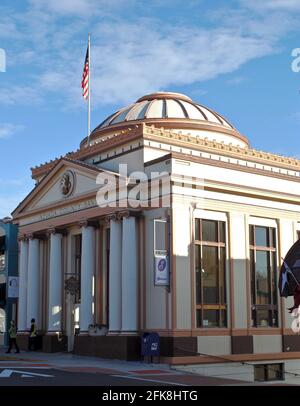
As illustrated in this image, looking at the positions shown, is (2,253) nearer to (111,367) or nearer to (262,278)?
(262,278)

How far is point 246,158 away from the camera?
1344 inches

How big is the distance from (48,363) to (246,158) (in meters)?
14.6

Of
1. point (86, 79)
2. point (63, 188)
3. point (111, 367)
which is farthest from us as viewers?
point (86, 79)

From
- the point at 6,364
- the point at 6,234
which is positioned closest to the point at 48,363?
the point at 6,364

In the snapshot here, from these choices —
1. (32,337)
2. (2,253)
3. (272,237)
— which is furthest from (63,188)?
(2,253)

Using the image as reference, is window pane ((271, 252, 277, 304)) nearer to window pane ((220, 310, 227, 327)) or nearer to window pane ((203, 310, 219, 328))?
window pane ((220, 310, 227, 327))

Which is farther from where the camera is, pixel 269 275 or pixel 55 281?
pixel 55 281

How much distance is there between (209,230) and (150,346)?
5730 millimetres

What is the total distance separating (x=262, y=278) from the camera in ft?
101

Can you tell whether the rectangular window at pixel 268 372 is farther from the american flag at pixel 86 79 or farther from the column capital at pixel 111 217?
the american flag at pixel 86 79

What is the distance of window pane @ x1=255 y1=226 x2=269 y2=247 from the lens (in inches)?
1213

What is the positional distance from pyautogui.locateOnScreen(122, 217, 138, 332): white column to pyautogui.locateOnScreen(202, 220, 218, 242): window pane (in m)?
2.97

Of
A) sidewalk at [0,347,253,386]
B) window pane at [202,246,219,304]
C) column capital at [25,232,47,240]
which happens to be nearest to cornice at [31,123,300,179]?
column capital at [25,232,47,240]
